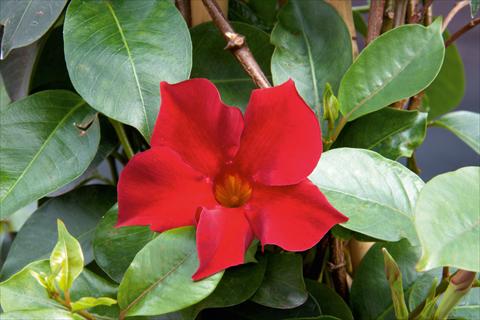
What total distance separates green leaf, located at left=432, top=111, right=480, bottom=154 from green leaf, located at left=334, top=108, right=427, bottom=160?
91 millimetres

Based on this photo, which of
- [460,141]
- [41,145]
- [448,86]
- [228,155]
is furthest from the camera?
[460,141]

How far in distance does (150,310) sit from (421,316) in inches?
6.4

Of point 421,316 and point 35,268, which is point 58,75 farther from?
point 421,316

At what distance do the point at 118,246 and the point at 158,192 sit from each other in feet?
0.28

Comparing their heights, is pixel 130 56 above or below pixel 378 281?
above

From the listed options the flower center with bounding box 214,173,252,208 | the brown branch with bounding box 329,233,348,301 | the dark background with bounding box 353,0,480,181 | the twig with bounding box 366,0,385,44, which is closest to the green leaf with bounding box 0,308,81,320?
the flower center with bounding box 214,173,252,208

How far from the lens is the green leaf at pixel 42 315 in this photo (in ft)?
1.18

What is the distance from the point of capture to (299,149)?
1.34ft

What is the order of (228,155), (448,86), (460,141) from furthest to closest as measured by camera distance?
(460,141) → (448,86) → (228,155)

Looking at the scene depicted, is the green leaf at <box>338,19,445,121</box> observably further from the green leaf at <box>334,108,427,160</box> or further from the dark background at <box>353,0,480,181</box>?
the dark background at <box>353,0,480,181</box>

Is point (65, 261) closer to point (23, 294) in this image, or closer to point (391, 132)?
point (23, 294)

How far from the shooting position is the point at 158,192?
1.34 ft

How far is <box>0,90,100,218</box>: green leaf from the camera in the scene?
505 millimetres

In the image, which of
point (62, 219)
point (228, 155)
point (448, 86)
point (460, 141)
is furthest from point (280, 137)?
point (460, 141)
